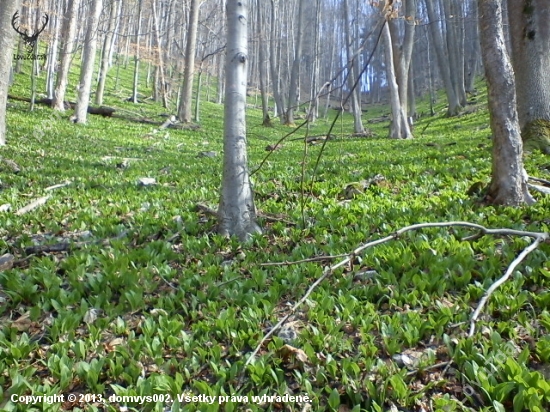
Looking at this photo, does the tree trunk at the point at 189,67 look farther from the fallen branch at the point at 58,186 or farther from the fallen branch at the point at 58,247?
the fallen branch at the point at 58,247

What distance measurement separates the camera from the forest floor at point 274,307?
2.18m

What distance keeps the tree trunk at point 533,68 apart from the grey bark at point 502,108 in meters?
4.24

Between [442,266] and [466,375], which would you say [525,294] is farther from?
[466,375]

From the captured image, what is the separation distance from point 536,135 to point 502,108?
453 centimetres

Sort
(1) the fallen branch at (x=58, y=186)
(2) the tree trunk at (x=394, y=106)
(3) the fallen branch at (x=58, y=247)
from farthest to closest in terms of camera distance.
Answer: (2) the tree trunk at (x=394, y=106), (1) the fallen branch at (x=58, y=186), (3) the fallen branch at (x=58, y=247)

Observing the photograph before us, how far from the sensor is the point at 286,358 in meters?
2.50

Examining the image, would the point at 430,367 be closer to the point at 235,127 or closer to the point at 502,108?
the point at 235,127

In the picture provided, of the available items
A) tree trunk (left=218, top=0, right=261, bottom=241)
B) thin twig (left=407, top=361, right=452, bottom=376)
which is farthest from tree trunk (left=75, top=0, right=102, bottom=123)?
thin twig (left=407, top=361, right=452, bottom=376)

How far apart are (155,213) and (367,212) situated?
9.54ft

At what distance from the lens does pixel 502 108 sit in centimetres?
446

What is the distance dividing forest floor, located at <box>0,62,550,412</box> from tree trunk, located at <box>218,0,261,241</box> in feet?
0.99

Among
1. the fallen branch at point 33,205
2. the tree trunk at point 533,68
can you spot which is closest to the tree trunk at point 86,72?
the fallen branch at point 33,205

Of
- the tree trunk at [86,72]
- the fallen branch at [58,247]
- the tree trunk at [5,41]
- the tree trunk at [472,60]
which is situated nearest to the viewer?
the fallen branch at [58,247]

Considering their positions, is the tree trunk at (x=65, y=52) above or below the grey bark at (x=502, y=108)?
above
